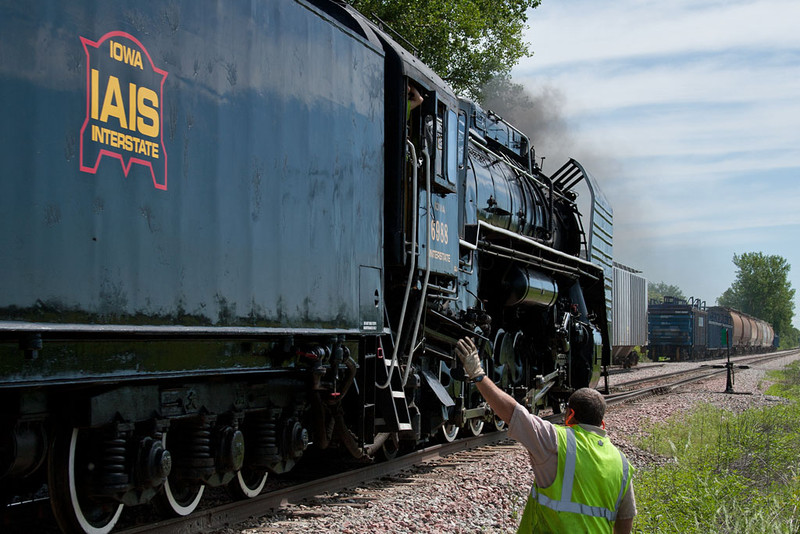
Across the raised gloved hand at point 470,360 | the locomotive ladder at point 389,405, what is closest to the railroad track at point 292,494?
the locomotive ladder at point 389,405

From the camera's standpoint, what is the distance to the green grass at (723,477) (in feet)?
19.4

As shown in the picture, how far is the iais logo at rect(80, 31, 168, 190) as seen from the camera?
149 inches

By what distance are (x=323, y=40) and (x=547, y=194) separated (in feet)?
26.0

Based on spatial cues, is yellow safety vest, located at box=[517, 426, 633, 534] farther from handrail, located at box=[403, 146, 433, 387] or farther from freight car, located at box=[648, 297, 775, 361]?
freight car, located at box=[648, 297, 775, 361]

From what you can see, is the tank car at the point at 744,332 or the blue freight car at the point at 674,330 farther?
the tank car at the point at 744,332

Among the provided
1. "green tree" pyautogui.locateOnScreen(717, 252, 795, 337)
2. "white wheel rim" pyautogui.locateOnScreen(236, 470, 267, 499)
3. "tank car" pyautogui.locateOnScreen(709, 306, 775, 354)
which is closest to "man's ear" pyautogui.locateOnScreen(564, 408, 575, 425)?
"white wheel rim" pyautogui.locateOnScreen(236, 470, 267, 499)

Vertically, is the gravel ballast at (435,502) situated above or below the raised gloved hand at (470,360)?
below

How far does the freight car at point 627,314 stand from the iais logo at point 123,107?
21871 millimetres

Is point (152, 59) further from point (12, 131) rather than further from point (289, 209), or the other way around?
point (289, 209)

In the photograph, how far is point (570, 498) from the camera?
3.17 metres

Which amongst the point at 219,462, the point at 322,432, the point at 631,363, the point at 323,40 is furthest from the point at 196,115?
the point at 631,363

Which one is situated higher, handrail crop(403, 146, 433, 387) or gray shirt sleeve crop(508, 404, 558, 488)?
handrail crop(403, 146, 433, 387)

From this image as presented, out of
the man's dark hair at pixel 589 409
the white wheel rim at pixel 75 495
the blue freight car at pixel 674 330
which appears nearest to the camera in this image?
the man's dark hair at pixel 589 409

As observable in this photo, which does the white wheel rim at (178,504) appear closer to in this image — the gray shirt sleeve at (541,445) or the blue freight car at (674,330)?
the gray shirt sleeve at (541,445)
